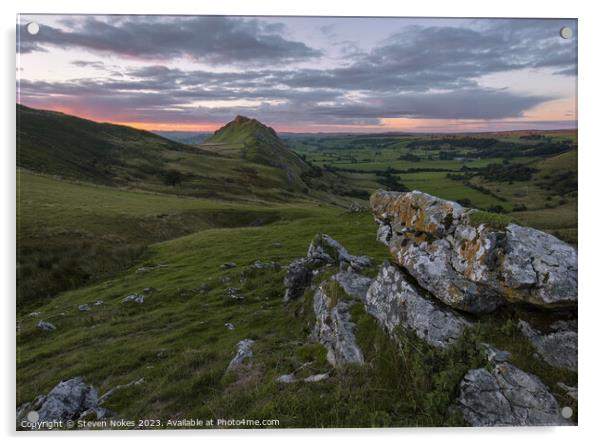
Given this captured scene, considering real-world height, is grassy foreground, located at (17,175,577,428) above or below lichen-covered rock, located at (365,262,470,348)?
below

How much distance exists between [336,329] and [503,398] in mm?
4100

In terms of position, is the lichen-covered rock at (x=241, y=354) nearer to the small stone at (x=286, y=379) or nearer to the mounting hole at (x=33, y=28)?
the small stone at (x=286, y=379)

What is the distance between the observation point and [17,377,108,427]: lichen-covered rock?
9766 millimetres

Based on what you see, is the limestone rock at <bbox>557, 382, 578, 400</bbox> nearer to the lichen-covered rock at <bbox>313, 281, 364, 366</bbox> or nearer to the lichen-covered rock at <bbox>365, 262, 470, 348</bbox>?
the lichen-covered rock at <bbox>365, 262, 470, 348</bbox>

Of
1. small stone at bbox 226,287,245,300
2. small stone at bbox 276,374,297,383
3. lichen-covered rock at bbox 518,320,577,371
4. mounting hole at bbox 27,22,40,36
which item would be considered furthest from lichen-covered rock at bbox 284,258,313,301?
mounting hole at bbox 27,22,40,36

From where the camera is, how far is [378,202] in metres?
12.7

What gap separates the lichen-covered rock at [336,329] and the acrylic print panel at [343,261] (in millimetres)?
53

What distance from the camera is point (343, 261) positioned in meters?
14.5

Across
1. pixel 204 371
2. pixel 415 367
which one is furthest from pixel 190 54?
pixel 415 367

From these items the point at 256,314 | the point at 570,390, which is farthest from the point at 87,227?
the point at 570,390

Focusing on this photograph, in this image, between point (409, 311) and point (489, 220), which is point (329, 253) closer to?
point (409, 311)

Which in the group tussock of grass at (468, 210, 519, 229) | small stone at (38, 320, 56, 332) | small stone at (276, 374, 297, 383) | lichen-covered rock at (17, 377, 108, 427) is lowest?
lichen-covered rock at (17, 377, 108, 427)

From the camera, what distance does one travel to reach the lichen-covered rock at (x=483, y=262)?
7977 millimetres

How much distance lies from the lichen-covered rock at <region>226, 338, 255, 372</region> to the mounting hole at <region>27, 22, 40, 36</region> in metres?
12.3
